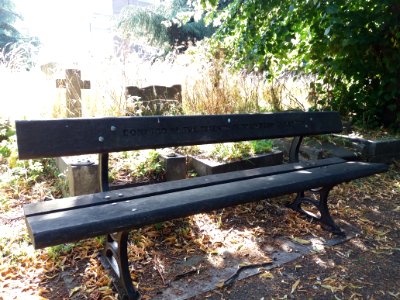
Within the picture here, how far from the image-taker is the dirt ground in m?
2.08

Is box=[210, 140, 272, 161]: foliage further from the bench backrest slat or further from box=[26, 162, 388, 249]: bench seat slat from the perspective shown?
box=[26, 162, 388, 249]: bench seat slat

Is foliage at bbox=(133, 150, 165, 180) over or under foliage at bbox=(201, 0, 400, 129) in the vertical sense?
under

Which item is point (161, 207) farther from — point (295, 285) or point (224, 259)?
point (295, 285)

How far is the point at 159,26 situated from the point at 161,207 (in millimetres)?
16554

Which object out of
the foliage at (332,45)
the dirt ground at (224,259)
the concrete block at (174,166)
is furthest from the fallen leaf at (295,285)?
the foliage at (332,45)

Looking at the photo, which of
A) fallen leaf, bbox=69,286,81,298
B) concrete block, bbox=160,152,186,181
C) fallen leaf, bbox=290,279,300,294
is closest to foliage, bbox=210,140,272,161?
concrete block, bbox=160,152,186,181

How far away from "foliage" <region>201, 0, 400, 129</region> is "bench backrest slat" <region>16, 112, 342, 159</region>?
6.50ft

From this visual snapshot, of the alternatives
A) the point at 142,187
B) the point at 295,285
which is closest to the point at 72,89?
the point at 142,187

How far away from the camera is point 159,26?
17.2m

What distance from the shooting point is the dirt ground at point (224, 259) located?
82.0 inches

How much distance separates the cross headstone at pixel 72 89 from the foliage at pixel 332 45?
205cm

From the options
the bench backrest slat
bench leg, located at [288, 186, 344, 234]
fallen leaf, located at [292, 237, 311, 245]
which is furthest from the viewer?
bench leg, located at [288, 186, 344, 234]

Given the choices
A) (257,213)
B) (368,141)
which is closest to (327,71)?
(368,141)

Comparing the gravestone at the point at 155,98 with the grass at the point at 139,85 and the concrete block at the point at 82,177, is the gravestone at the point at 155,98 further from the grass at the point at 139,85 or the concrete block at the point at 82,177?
the concrete block at the point at 82,177
